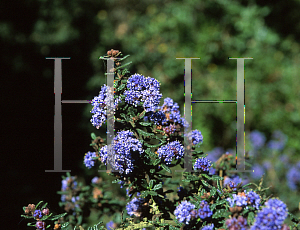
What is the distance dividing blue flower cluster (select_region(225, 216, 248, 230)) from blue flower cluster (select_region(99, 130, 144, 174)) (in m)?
0.38

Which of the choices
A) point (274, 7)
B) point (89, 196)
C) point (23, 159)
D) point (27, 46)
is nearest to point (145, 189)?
point (89, 196)

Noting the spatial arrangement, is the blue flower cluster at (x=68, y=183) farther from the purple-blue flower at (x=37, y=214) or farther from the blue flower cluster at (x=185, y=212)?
the blue flower cluster at (x=185, y=212)

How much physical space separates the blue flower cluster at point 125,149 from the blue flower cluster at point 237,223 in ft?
1.26

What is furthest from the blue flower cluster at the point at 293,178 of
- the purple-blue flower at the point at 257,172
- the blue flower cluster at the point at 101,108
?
the blue flower cluster at the point at 101,108

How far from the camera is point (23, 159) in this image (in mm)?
3139

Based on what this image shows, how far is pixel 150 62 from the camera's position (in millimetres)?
3982

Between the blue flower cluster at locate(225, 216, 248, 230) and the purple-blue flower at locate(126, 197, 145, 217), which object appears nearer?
the blue flower cluster at locate(225, 216, 248, 230)

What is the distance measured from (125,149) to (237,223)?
0.45 meters

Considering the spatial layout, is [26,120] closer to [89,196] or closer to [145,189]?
[89,196]

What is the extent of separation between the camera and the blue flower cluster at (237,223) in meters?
0.97

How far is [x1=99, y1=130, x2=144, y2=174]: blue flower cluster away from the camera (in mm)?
1108

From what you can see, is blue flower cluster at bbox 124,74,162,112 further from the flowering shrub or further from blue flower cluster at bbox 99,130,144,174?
blue flower cluster at bbox 99,130,144,174

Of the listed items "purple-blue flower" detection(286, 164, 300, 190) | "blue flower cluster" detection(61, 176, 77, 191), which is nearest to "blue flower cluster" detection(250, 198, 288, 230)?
"blue flower cluster" detection(61, 176, 77, 191)

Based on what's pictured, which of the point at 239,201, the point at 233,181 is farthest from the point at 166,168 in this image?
the point at 233,181
